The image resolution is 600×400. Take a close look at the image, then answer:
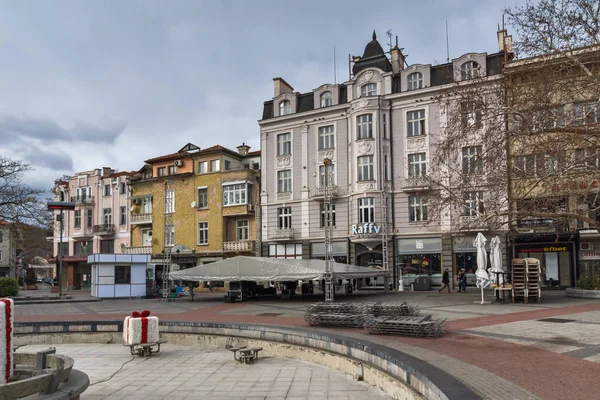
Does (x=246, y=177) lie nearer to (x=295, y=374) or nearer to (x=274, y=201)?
(x=274, y=201)

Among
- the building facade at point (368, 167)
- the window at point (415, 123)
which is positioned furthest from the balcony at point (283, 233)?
the window at point (415, 123)

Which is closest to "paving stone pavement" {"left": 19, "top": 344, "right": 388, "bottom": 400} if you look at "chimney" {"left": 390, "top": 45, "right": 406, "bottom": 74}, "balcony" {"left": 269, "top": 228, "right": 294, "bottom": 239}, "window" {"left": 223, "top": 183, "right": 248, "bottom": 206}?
"balcony" {"left": 269, "top": 228, "right": 294, "bottom": 239}

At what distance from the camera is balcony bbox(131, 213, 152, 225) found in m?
53.0

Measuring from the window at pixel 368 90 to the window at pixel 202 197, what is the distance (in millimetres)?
17887

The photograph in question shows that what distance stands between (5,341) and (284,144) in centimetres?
3793

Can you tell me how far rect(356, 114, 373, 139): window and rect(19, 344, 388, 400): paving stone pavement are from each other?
28.1 meters

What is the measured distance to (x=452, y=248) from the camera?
37.1 metres

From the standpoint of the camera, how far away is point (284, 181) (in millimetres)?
44781

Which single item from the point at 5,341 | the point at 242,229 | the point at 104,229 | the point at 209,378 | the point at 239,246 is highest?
the point at 104,229

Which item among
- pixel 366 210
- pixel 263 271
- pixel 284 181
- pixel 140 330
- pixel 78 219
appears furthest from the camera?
pixel 78 219

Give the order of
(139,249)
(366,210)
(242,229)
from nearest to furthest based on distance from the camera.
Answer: (366,210) → (242,229) → (139,249)

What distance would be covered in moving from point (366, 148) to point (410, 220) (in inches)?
251

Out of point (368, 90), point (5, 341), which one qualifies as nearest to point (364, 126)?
point (368, 90)

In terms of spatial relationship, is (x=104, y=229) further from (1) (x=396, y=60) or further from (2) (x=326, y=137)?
(1) (x=396, y=60)
